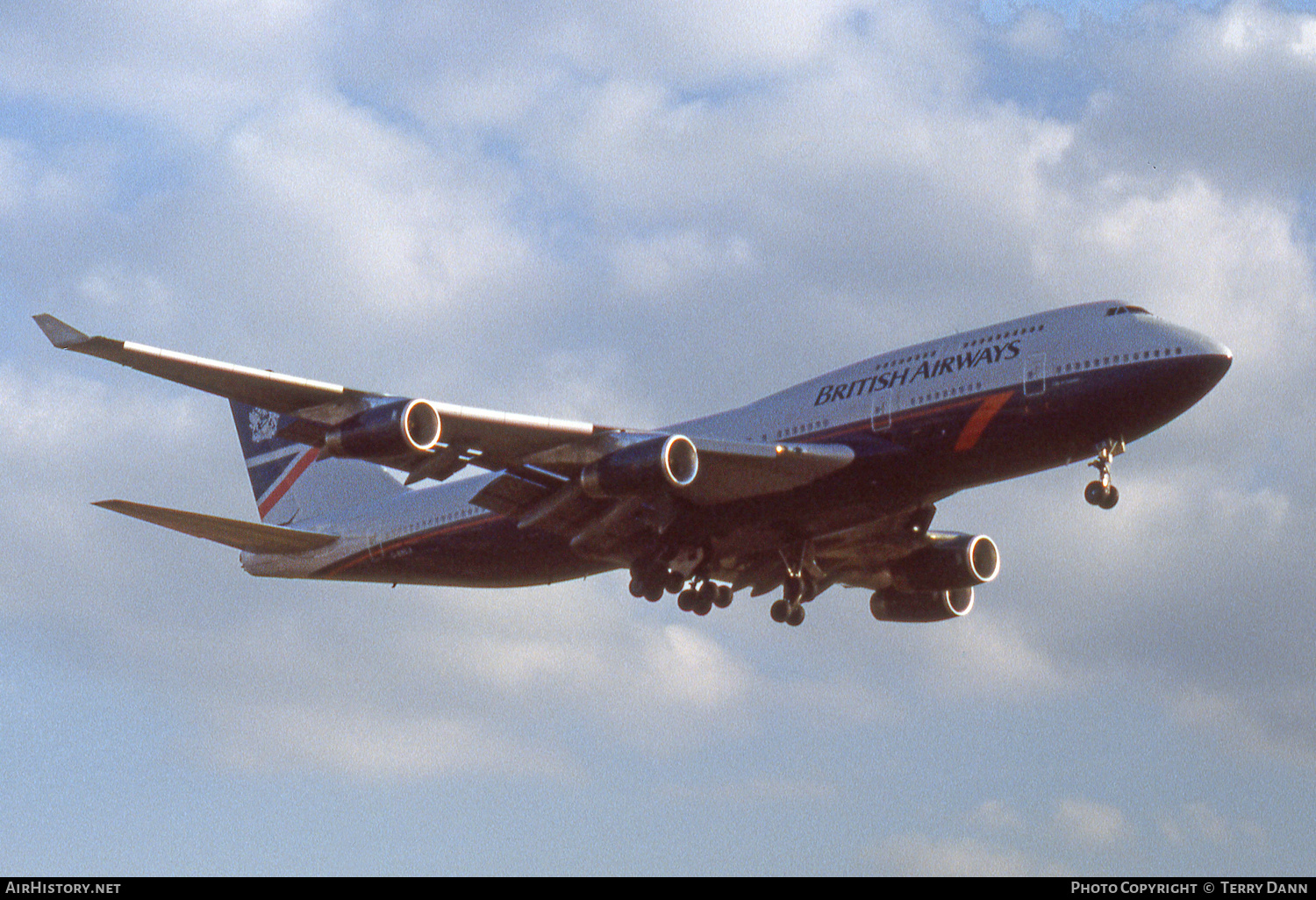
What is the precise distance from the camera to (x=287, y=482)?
56.0 metres

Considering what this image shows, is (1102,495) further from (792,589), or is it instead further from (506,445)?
(506,445)

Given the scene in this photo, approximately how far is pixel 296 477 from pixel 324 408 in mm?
19005

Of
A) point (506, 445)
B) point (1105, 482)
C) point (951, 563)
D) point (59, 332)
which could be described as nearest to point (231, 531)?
point (506, 445)

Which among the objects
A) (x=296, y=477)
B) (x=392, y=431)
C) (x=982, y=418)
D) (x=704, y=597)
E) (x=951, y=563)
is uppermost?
(x=296, y=477)

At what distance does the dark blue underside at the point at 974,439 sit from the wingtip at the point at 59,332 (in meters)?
15.4

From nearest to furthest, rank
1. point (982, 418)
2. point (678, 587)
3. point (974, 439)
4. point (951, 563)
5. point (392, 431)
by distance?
point (392, 431)
point (982, 418)
point (974, 439)
point (678, 587)
point (951, 563)

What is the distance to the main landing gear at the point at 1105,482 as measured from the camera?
37281 millimetres

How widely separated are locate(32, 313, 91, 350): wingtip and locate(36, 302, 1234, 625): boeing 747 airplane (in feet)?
0.13

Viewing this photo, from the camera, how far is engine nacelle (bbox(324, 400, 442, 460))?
3575cm

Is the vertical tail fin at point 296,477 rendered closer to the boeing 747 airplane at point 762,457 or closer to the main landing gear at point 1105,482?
the boeing 747 airplane at point 762,457

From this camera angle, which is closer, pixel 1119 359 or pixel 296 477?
pixel 1119 359
